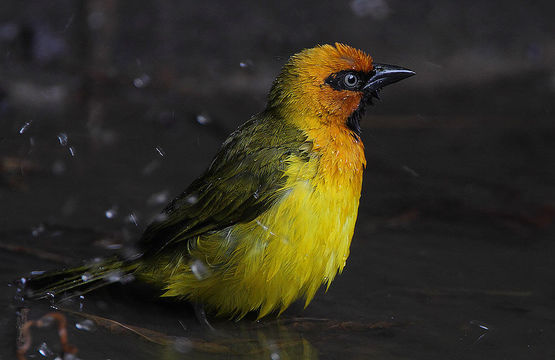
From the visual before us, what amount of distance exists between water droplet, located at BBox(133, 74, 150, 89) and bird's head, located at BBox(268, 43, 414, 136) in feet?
13.4

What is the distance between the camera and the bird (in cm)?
361

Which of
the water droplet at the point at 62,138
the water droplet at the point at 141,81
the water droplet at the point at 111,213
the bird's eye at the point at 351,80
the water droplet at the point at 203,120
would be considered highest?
the water droplet at the point at 141,81

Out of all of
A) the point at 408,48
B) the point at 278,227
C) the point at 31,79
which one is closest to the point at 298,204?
the point at 278,227

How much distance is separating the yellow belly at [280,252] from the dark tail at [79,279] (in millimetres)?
291

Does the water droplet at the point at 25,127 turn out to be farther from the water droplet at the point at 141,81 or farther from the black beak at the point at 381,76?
the black beak at the point at 381,76

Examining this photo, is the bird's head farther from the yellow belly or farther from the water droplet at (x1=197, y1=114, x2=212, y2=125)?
the water droplet at (x1=197, y1=114, x2=212, y2=125)

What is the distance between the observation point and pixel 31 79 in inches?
303

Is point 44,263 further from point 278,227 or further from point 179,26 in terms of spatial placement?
point 179,26

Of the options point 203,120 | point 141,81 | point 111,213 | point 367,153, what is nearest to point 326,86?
point 111,213

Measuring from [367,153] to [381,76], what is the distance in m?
2.53

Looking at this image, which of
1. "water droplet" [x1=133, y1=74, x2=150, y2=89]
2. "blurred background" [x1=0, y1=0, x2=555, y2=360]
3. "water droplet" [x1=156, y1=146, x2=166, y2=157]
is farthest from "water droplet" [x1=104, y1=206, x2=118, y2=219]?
"water droplet" [x1=133, y1=74, x2=150, y2=89]

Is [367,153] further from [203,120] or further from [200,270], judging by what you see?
[200,270]

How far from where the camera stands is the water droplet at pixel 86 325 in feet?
11.2

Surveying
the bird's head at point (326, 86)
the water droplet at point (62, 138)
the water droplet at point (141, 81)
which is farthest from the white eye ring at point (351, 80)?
the water droplet at point (141, 81)
